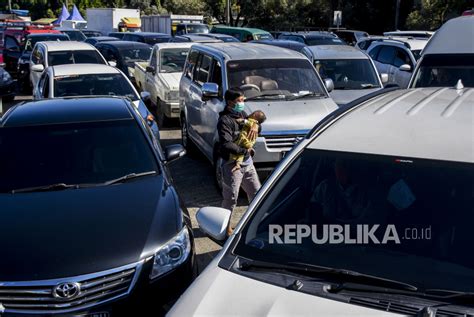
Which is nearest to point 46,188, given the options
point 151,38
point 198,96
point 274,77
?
point 274,77

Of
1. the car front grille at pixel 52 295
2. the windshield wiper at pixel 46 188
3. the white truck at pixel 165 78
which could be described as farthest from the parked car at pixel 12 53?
the car front grille at pixel 52 295

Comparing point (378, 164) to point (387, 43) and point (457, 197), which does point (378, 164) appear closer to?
point (457, 197)

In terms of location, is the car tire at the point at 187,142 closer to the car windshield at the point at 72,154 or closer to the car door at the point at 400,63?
the car windshield at the point at 72,154

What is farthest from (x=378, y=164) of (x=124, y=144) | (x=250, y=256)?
(x=124, y=144)

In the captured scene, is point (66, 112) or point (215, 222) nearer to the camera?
point (215, 222)

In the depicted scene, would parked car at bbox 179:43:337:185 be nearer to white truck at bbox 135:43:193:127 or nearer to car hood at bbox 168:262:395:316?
white truck at bbox 135:43:193:127

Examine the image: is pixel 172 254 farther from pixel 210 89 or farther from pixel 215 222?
pixel 210 89

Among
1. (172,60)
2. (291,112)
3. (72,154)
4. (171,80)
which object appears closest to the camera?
(72,154)

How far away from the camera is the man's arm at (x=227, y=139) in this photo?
607cm

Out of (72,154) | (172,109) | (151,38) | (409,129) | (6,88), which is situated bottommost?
(6,88)

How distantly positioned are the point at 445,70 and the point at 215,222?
5.29 metres

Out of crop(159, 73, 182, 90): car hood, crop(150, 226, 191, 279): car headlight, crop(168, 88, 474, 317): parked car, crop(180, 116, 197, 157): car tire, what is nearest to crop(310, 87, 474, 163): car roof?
crop(168, 88, 474, 317): parked car

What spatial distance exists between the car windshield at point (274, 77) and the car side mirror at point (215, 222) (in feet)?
15.8

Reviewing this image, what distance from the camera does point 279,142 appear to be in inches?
298
